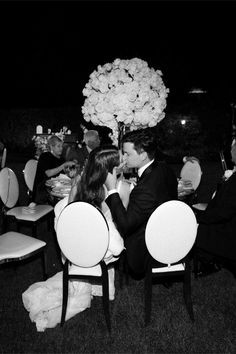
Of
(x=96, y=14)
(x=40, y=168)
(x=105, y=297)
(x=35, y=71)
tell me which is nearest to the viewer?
(x=105, y=297)

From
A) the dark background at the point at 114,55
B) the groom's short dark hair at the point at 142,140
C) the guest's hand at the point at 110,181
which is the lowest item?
the guest's hand at the point at 110,181

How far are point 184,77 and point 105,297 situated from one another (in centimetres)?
1134

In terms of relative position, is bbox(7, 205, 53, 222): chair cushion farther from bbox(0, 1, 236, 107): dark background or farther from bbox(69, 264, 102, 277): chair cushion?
bbox(0, 1, 236, 107): dark background

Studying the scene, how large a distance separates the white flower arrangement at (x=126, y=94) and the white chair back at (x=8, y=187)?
1.25 m

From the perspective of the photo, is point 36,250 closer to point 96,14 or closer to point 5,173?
point 5,173

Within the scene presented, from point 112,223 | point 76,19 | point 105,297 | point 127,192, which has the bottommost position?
point 105,297

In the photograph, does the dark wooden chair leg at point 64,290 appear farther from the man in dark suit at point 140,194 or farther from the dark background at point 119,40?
the dark background at point 119,40

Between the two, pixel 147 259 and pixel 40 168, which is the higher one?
pixel 40 168

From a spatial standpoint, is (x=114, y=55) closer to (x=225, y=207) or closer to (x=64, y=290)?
(x=225, y=207)

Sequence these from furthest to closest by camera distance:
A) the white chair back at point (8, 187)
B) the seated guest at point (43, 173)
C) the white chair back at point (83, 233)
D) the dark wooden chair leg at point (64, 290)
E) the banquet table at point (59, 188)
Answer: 1. the seated guest at point (43, 173)
2. the white chair back at point (8, 187)
3. the banquet table at point (59, 188)
4. the dark wooden chair leg at point (64, 290)
5. the white chair back at point (83, 233)

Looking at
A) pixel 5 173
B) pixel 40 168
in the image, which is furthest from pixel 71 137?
pixel 5 173

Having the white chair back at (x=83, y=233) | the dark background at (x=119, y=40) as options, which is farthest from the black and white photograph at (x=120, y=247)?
the dark background at (x=119, y=40)

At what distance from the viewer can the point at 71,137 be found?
12023 mm

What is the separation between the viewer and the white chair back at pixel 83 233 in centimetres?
222
